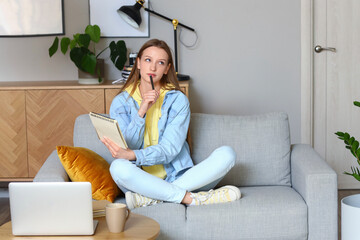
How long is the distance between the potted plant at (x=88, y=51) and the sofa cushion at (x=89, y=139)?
1005 millimetres

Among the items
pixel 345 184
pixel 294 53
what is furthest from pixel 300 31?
pixel 345 184

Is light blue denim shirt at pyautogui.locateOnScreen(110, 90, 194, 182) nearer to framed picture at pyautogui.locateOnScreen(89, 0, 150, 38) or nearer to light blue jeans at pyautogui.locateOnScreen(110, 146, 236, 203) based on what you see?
light blue jeans at pyautogui.locateOnScreen(110, 146, 236, 203)

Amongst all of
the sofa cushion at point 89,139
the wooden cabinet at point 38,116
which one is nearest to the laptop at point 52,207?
the sofa cushion at point 89,139

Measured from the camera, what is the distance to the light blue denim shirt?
9.23ft

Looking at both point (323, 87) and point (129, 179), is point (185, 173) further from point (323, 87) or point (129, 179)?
point (323, 87)

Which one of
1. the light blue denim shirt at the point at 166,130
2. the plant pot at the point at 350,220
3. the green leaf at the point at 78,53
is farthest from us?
the green leaf at the point at 78,53

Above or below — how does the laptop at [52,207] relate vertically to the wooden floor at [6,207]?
above

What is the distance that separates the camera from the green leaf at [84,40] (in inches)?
157

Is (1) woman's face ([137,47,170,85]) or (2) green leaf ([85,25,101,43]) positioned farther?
(2) green leaf ([85,25,101,43])

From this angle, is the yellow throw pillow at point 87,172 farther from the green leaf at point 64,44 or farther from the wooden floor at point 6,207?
the green leaf at point 64,44

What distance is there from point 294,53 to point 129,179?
221 cm

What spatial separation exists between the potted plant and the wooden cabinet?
0.13 metres

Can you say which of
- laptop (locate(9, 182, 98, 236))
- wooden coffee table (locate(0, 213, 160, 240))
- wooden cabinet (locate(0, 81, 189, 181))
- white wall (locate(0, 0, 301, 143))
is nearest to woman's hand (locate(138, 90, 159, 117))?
wooden coffee table (locate(0, 213, 160, 240))

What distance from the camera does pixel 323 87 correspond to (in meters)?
4.39
